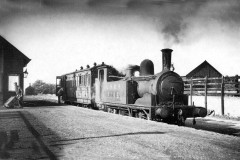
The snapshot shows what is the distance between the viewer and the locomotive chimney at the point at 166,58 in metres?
11.1

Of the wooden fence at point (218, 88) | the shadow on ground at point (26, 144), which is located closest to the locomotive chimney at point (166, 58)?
the wooden fence at point (218, 88)

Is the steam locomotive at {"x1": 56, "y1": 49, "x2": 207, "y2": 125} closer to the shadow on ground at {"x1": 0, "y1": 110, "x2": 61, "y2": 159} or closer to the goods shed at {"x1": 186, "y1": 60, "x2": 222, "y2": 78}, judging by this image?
the shadow on ground at {"x1": 0, "y1": 110, "x2": 61, "y2": 159}

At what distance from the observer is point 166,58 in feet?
36.9

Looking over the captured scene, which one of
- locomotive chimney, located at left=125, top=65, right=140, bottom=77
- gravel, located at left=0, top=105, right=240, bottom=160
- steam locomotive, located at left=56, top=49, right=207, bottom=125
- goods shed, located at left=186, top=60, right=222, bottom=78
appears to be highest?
goods shed, located at left=186, top=60, right=222, bottom=78

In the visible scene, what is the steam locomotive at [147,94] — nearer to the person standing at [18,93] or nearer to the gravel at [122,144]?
the gravel at [122,144]

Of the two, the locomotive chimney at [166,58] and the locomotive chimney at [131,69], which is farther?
the locomotive chimney at [131,69]

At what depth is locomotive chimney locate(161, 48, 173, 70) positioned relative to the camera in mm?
11086

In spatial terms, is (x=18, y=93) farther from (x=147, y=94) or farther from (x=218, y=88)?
(x=218, y=88)

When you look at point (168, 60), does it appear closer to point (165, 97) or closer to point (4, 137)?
point (165, 97)

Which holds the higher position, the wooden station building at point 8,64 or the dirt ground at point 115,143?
the wooden station building at point 8,64

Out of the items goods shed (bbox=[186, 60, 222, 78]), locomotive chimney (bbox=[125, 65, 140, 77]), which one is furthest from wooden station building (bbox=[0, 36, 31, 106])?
goods shed (bbox=[186, 60, 222, 78])

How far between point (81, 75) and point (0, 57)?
22.4 feet

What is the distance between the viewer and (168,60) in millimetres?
11305

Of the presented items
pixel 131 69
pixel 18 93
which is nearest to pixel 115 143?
pixel 131 69
